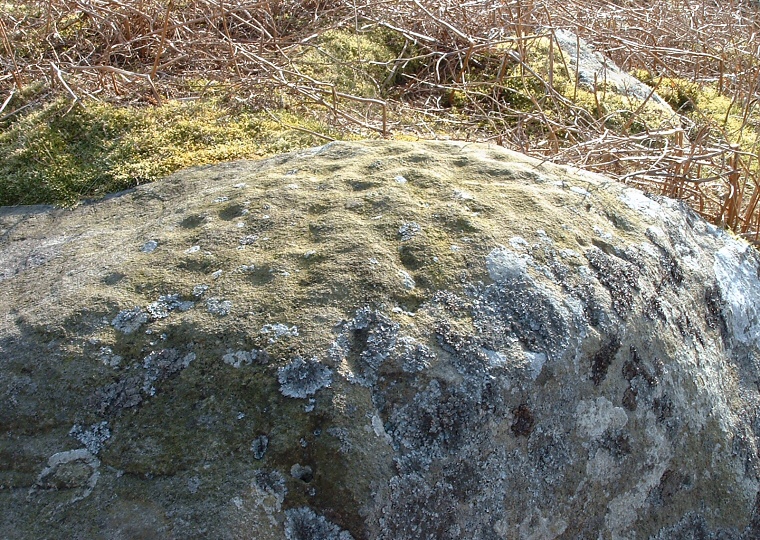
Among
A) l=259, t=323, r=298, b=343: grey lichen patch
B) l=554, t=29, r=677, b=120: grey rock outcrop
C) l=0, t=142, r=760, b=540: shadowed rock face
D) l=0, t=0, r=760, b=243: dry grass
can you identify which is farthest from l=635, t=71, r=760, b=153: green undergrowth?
l=259, t=323, r=298, b=343: grey lichen patch

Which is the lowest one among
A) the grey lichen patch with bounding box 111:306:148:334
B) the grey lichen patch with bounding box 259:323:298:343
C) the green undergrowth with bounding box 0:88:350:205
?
the green undergrowth with bounding box 0:88:350:205

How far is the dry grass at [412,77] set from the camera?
3.38m

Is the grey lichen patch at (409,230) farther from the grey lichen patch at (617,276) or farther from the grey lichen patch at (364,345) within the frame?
the grey lichen patch at (617,276)

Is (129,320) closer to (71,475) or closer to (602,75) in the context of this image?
(71,475)

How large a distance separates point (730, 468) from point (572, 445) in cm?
70

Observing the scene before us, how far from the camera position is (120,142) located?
9.96 ft

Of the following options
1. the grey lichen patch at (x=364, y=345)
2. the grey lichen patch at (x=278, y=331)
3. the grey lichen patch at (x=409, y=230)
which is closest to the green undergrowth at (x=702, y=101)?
the grey lichen patch at (x=409, y=230)

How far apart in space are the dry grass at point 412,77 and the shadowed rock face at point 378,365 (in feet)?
3.27

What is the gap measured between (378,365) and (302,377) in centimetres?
19

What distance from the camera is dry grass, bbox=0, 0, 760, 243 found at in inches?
133

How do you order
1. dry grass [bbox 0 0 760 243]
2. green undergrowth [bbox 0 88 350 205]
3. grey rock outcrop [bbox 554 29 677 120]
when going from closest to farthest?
1. green undergrowth [bbox 0 88 350 205]
2. dry grass [bbox 0 0 760 243]
3. grey rock outcrop [bbox 554 29 677 120]

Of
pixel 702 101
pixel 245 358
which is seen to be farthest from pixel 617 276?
pixel 702 101

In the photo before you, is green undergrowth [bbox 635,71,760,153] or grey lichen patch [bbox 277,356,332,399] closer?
grey lichen patch [bbox 277,356,332,399]

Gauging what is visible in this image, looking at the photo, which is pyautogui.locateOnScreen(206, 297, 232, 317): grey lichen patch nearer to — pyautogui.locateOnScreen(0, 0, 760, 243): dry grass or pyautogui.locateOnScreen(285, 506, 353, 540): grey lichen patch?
pyautogui.locateOnScreen(285, 506, 353, 540): grey lichen patch
